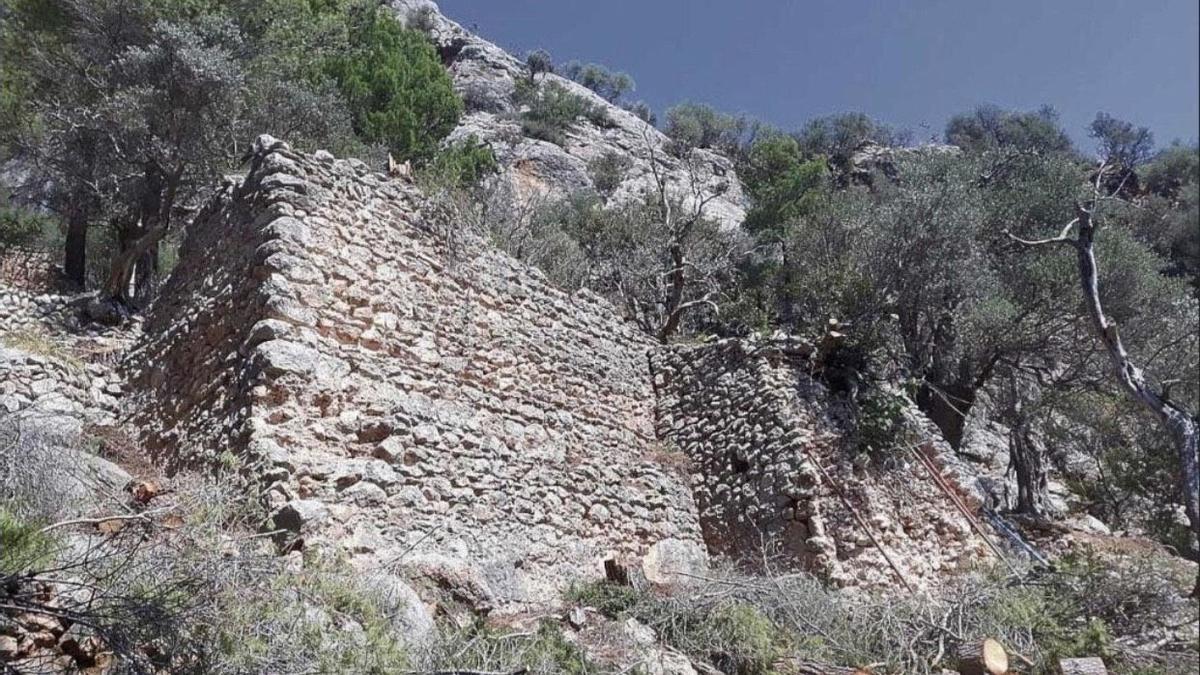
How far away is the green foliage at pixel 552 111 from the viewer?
24.9 m

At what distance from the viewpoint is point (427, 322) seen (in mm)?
7320

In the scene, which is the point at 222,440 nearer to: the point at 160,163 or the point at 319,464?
the point at 319,464

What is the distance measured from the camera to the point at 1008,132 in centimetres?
1923

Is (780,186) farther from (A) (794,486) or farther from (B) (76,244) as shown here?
(B) (76,244)

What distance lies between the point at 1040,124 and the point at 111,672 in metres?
18.5

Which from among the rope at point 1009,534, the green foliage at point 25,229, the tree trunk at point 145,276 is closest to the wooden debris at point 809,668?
the rope at point 1009,534

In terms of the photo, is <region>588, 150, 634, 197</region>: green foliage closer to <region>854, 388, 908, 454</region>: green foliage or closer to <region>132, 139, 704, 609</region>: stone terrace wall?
<region>132, 139, 704, 609</region>: stone terrace wall

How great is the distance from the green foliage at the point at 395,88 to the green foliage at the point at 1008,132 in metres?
10.7

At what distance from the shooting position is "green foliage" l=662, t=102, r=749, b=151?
99.6 feet

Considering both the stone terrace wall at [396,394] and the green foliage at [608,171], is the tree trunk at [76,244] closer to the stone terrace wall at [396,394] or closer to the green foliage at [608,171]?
A: the stone terrace wall at [396,394]

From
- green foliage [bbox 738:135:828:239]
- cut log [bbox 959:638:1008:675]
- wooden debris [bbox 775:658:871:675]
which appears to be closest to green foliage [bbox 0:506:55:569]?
wooden debris [bbox 775:658:871:675]

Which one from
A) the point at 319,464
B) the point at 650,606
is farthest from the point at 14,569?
the point at 650,606

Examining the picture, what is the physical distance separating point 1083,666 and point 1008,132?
57.3 feet

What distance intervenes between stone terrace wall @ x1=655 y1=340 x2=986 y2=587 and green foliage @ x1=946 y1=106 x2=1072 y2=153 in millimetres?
7425
